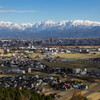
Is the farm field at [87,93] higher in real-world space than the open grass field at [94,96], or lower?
higher

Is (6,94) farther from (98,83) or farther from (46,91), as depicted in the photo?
(98,83)

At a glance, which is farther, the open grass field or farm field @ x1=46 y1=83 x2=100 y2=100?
farm field @ x1=46 y1=83 x2=100 y2=100

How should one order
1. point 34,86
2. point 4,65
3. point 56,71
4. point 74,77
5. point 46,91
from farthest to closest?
point 4,65 → point 56,71 → point 74,77 → point 34,86 → point 46,91

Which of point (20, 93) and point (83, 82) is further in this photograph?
point (83, 82)

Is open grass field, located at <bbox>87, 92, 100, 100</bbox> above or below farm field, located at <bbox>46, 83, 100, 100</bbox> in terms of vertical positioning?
below

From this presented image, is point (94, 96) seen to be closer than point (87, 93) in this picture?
Yes

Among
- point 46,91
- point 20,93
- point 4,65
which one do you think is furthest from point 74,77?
point 4,65


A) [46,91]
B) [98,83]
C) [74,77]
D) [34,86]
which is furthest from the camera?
[74,77]

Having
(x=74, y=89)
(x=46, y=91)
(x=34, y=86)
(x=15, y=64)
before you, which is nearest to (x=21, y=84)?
(x=34, y=86)

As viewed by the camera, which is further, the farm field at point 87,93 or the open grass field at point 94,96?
the farm field at point 87,93
